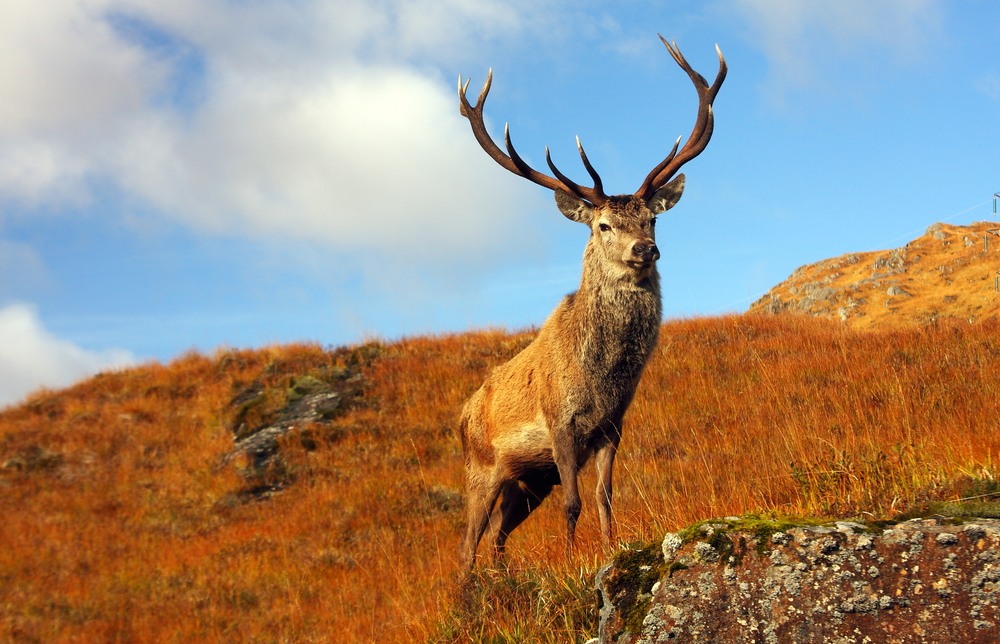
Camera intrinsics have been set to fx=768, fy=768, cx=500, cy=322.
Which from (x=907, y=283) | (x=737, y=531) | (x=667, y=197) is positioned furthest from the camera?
(x=907, y=283)

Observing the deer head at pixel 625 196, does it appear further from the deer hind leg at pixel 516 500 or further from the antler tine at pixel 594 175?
the deer hind leg at pixel 516 500

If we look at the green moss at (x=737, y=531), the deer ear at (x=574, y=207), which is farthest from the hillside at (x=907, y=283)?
the green moss at (x=737, y=531)

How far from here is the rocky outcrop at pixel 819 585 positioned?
2.11 metres

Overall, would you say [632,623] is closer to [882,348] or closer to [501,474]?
[501,474]

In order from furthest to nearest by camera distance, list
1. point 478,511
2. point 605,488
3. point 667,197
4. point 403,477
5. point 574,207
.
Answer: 1. point 403,477
2. point 667,197
3. point 574,207
4. point 478,511
5. point 605,488

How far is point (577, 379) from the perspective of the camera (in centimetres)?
518

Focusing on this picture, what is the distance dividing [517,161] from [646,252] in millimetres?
1672

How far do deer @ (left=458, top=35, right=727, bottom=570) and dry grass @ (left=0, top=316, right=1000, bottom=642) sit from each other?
42cm

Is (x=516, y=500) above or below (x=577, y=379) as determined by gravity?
below

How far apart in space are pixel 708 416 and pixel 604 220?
4.99 m

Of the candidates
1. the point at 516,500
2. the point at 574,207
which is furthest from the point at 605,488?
the point at 574,207

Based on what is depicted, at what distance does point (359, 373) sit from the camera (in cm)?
1469

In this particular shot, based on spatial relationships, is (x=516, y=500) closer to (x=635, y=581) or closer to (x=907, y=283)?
Answer: (x=635, y=581)

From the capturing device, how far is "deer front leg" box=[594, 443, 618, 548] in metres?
4.70
